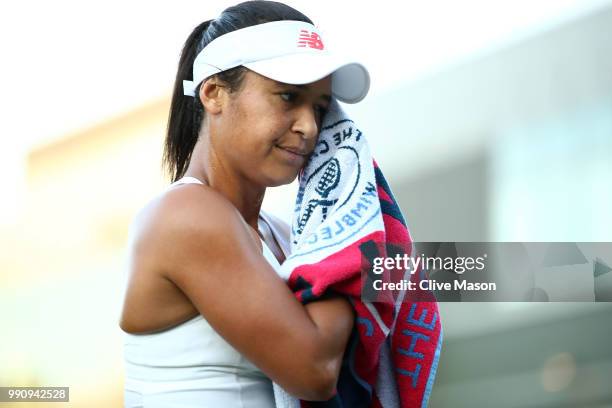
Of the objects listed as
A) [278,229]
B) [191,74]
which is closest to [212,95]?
[191,74]

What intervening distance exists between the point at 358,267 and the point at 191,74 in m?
0.46

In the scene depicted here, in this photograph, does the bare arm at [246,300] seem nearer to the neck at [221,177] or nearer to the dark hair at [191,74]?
the neck at [221,177]

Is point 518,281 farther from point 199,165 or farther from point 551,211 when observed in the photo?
point 551,211

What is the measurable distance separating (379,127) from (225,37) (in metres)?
3.59

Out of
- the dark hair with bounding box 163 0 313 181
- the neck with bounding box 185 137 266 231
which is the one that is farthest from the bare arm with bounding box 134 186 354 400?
the dark hair with bounding box 163 0 313 181

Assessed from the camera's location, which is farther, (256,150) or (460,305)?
(460,305)

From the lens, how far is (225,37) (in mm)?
1519

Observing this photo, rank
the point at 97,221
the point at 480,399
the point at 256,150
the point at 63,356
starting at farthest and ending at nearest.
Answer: the point at 480,399, the point at 97,221, the point at 63,356, the point at 256,150

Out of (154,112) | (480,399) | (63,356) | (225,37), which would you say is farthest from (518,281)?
(480,399)

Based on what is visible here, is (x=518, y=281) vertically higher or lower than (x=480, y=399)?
higher

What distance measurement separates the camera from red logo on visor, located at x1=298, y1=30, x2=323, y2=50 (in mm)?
1516

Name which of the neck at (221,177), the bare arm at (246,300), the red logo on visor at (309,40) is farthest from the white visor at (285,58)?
the bare arm at (246,300)

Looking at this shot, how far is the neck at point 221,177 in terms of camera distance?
4.99 feet

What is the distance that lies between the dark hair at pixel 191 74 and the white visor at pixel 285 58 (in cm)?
2
